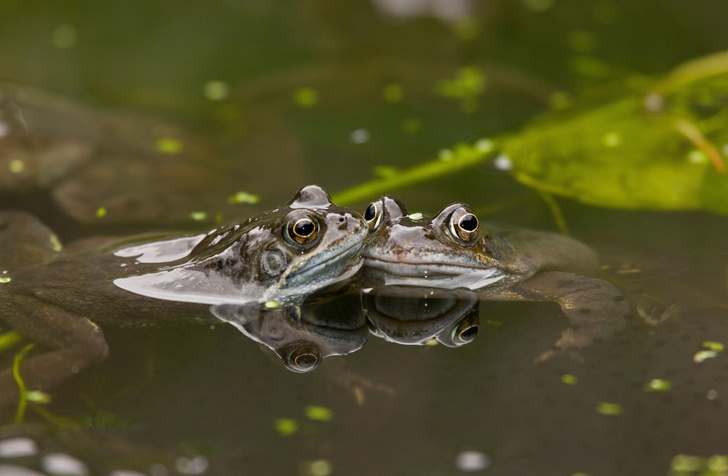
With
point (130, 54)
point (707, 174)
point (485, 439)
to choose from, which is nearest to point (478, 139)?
point (707, 174)

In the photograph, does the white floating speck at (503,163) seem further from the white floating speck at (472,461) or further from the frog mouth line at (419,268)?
the white floating speck at (472,461)

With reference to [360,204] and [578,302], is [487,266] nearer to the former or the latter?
[578,302]

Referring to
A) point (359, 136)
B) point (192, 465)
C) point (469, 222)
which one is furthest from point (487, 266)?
point (359, 136)

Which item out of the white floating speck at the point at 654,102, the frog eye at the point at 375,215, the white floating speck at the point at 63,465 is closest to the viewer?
the white floating speck at the point at 63,465

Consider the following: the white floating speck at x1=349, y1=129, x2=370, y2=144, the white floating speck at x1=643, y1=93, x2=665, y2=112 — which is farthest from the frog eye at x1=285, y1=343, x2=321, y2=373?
the white floating speck at x1=643, y1=93, x2=665, y2=112

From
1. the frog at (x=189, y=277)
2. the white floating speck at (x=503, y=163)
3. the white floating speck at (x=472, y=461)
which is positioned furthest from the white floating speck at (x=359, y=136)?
the white floating speck at (x=472, y=461)

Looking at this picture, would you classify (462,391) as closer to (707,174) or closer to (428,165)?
(428,165)

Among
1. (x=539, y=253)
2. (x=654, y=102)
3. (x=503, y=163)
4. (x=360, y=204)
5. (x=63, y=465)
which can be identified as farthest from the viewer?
(x=654, y=102)
